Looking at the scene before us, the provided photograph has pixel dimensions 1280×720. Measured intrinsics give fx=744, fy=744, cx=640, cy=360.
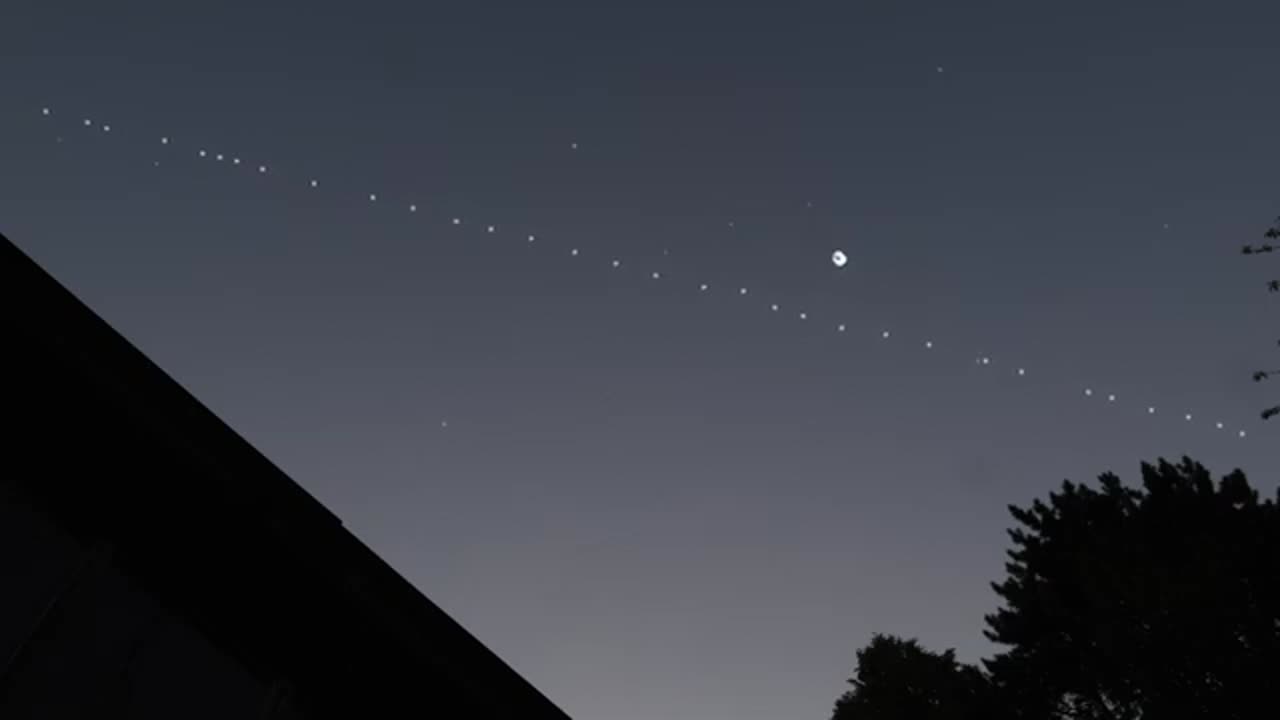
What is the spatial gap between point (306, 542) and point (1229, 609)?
19148mm

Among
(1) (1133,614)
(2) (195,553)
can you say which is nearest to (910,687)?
(1) (1133,614)

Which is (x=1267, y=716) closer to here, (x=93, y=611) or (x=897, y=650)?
(x=897, y=650)

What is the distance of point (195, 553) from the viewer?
99.6 inches

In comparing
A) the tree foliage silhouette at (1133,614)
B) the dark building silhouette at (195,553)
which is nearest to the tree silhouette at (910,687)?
the tree foliage silhouette at (1133,614)

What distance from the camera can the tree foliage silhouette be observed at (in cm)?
1534

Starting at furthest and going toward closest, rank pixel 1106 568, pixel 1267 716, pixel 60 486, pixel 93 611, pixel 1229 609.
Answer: pixel 1106 568 → pixel 1229 609 → pixel 1267 716 → pixel 60 486 → pixel 93 611

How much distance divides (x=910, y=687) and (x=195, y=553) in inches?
916

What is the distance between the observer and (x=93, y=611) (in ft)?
7.58

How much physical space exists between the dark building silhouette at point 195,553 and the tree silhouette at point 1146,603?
1811 cm

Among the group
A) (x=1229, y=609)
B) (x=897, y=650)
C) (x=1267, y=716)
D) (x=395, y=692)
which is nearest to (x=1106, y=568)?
(x=1229, y=609)

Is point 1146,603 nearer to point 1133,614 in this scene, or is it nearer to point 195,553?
point 1133,614

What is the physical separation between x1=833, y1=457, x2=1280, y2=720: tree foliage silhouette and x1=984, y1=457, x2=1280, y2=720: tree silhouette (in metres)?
0.03

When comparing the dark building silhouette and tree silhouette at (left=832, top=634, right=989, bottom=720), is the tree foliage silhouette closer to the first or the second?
tree silhouette at (left=832, top=634, right=989, bottom=720)

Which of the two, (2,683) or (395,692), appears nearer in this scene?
(2,683)
